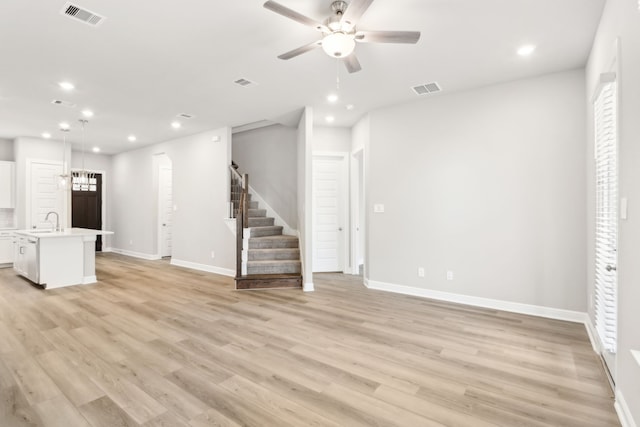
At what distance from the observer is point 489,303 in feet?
14.0

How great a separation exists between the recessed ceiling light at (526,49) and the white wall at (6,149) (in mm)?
10237

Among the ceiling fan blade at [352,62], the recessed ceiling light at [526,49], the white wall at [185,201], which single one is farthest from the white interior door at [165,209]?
the recessed ceiling light at [526,49]

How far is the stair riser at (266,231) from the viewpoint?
6550 mm

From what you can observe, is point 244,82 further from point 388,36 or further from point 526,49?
point 526,49

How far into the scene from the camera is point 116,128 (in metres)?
6.75

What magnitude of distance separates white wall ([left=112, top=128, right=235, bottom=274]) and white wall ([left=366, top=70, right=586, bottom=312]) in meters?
3.16

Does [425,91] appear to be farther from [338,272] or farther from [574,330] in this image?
[338,272]

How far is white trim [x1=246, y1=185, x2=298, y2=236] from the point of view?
705cm

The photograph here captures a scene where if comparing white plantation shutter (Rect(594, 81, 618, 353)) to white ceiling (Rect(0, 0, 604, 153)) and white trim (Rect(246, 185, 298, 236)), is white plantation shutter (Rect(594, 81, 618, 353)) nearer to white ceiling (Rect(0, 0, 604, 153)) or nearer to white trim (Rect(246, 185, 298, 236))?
white ceiling (Rect(0, 0, 604, 153))

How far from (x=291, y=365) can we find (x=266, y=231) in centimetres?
424

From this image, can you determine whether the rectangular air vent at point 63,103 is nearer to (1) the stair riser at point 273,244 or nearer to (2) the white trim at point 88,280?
(2) the white trim at point 88,280

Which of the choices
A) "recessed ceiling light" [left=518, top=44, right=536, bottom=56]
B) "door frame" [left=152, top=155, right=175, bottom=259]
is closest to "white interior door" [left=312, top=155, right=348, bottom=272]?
"recessed ceiling light" [left=518, top=44, right=536, bottom=56]

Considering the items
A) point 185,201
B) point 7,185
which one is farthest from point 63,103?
point 7,185

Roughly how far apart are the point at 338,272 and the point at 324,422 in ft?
15.6
